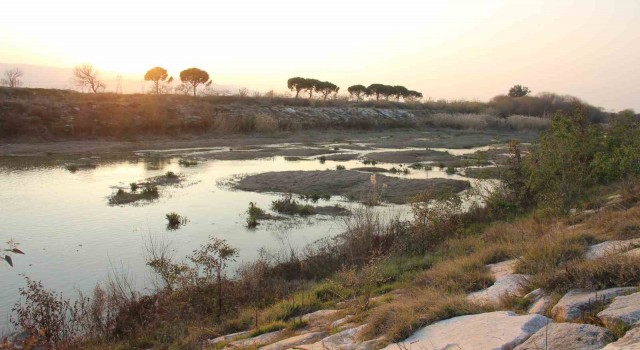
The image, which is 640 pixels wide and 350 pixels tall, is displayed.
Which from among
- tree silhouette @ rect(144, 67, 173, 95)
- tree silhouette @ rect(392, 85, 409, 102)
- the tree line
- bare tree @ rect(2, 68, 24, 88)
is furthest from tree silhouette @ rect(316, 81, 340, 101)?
bare tree @ rect(2, 68, 24, 88)

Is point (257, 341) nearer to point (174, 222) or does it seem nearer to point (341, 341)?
point (341, 341)

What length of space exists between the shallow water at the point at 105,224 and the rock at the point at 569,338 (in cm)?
807

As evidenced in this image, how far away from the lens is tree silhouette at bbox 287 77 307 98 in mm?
75188

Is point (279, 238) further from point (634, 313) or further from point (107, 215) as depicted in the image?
point (634, 313)

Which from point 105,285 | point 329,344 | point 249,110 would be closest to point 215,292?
point 105,285

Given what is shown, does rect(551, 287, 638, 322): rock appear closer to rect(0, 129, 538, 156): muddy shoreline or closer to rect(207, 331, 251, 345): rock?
rect(207, 331, 251, 345): rock

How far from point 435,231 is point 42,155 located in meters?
29.0

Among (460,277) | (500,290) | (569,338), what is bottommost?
(460,277)

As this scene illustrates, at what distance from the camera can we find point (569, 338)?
4.20 m

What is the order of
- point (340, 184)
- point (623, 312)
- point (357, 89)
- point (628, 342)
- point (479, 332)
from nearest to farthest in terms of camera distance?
point (628, 342)
point (623, 312)
point (479, 332)
point (340, 184)
point (357, 89)

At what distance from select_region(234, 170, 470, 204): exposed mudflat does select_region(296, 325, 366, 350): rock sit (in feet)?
45.1

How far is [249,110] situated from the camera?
54.9m

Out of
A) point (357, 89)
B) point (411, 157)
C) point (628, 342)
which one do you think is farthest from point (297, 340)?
point (357, 89)

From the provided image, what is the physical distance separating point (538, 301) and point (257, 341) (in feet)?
11.6
